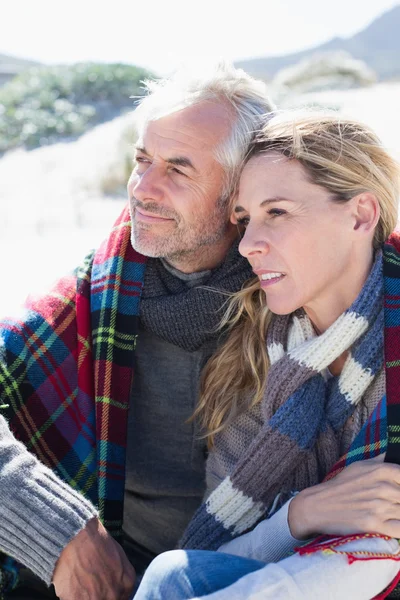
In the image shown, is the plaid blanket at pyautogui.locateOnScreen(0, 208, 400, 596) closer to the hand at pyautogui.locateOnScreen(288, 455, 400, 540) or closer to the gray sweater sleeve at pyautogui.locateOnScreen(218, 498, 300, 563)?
the gray sweater sleeve at pyautogui.locateOnScreen(218, 498, 300, 563)

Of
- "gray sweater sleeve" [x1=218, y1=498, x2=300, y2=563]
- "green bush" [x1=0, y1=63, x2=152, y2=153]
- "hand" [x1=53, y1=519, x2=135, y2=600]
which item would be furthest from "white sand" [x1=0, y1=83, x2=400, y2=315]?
"gray sweater sleeve" [x1=218, y1=498, x2=300, y2=563]

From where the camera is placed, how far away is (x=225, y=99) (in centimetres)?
284

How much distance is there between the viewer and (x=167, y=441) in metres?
2.92

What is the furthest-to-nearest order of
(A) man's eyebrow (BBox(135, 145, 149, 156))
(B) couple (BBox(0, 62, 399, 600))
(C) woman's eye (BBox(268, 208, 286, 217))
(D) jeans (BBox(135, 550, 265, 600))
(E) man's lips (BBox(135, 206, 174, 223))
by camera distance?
1. (A) man's eyebrow (BBox(135, 145, 149, 156))
2. (E) man's lips (BBox(135, 206, 174, 223))
3. (C) woman's eye (BBox(268, 208, 286, 217))
4. (B) couple (BBox(0, 62, 399, 600))
5. (D) jeans (BBox(135, 550, 265, 600))

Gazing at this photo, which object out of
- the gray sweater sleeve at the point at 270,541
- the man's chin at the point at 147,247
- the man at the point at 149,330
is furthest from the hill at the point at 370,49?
the gray sweater sleeve at the point at 270,541

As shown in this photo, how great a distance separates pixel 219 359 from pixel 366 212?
759mm

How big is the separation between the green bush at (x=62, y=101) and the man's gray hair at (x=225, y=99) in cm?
1332

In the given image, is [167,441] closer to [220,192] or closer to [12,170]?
[220,192]

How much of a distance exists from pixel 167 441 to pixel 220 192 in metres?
1.00

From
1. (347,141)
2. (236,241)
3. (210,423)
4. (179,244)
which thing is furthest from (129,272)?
(347,141)

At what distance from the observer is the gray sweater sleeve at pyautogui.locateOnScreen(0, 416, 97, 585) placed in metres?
2.21

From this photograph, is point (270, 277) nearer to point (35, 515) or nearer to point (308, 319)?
point (308, 319)

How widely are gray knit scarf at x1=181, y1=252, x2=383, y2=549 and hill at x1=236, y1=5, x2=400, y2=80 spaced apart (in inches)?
1453

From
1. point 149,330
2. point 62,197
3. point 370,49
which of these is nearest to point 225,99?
point 149,330
